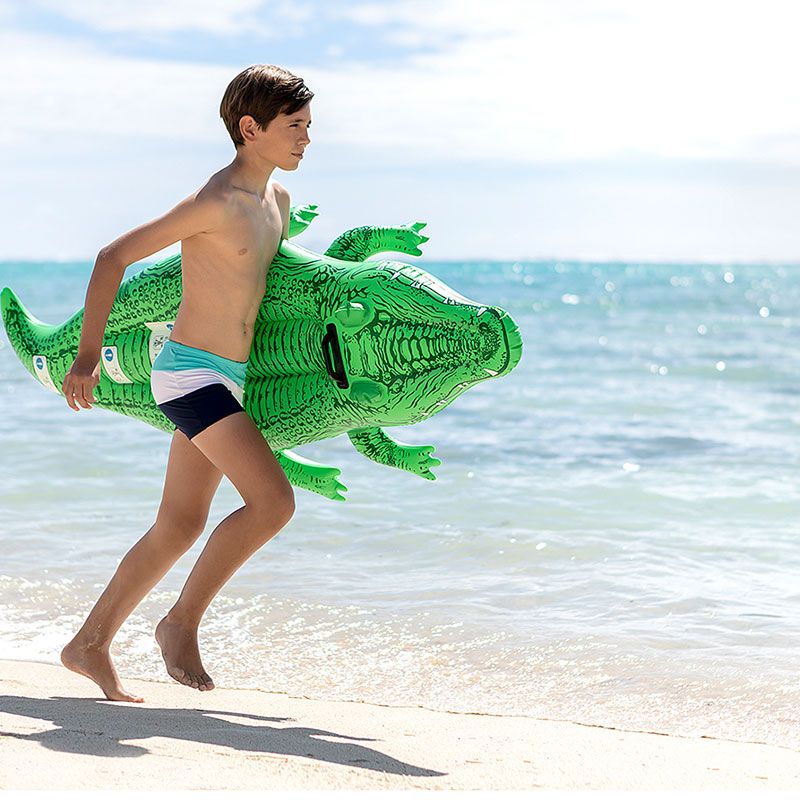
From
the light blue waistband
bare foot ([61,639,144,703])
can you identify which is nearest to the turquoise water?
bare foot ([61,639,144,703])

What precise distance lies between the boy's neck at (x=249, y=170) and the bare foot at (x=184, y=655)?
47.8 inches

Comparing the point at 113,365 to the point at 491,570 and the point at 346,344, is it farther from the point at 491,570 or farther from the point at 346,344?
the point at 491,570

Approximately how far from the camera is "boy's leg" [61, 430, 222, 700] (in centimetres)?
327

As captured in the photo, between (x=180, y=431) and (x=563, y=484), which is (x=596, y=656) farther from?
(x=563, y=484)

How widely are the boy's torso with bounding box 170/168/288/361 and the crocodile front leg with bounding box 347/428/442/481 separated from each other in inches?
21.2

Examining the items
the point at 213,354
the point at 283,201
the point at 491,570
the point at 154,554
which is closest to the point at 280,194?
the point at 283,201

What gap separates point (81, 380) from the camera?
3.06 m

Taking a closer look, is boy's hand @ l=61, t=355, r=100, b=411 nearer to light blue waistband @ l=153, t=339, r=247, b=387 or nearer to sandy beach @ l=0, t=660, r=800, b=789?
light blue waistband @ l=153, t=339, r=247, b=387

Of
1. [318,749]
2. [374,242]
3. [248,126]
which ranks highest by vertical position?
[248,126]

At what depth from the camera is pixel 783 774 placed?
295cm

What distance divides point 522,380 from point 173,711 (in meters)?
9.73

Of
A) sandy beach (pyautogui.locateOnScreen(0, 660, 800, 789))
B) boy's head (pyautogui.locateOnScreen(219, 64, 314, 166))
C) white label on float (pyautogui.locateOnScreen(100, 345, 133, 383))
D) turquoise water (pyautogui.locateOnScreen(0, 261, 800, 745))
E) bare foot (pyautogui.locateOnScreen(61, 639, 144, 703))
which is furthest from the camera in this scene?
turquoise water (pyautogui.locateOnScreen(0, 261, 800, 745))

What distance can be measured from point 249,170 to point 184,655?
1344mm

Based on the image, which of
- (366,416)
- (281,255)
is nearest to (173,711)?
(366,416)
